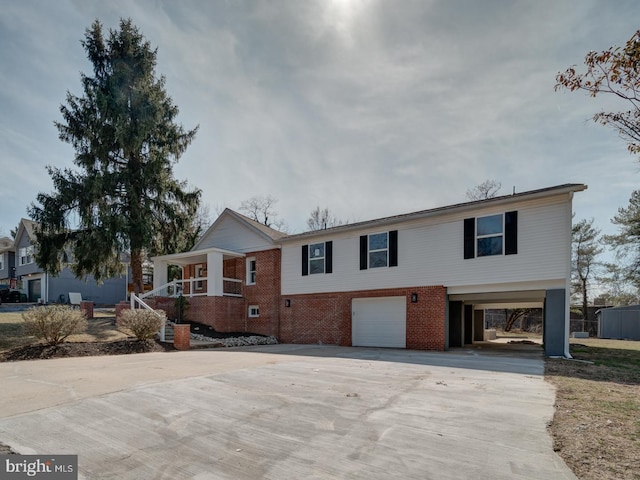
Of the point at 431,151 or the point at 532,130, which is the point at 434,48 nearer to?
the point at 532,130

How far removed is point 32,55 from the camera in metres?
10.8

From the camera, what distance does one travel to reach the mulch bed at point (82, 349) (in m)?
10.9

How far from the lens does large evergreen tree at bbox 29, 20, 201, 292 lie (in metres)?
18.6

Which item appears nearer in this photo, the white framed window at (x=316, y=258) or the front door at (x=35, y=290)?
the white framed window at (x=316, y=258)

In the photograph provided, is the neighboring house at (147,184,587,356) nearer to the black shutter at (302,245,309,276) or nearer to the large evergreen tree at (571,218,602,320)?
the black shutter at (302,245,309,276)

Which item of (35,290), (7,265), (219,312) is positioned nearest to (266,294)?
(219,312)

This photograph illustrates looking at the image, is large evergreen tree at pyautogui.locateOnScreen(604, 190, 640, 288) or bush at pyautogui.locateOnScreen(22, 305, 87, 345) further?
large evergreen tree at pyautogui.locateOnScreen(604, 190, 640, 288)

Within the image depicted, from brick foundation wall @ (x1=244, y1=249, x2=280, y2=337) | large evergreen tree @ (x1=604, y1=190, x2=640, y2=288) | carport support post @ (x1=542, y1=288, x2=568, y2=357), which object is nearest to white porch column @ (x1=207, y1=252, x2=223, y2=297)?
brick foundation wall @ (x1=244, y1=249, x2=280, y2=337)

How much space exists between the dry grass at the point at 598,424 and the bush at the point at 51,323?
1263 centimetres

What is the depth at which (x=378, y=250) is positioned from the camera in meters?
16.3

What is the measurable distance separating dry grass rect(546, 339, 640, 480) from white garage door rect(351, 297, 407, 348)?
7.42m

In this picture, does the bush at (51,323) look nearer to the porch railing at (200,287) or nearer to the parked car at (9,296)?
the porch railing at (200,287)

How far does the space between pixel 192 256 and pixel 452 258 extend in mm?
13090

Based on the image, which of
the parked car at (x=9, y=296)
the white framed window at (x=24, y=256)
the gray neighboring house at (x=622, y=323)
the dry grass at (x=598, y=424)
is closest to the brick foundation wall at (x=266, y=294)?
the dry grass at (x=598, y=424)
